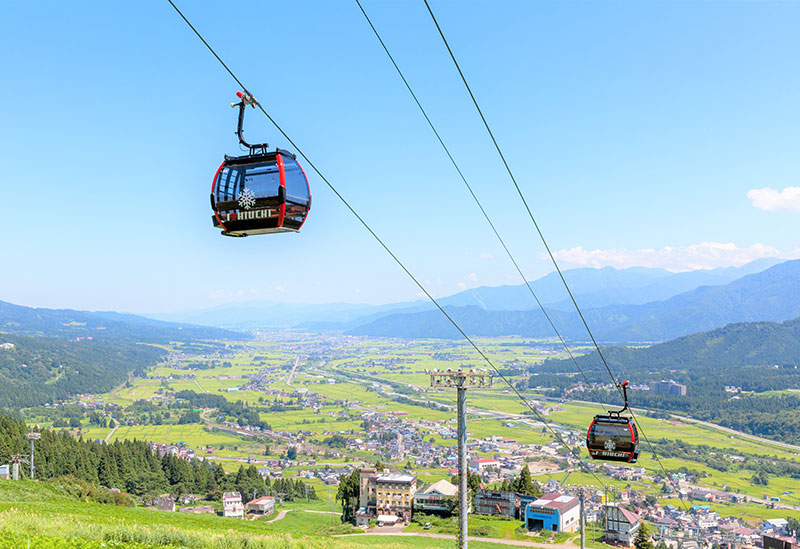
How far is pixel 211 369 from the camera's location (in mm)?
197375

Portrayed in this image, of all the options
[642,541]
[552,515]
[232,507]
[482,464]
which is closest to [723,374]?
[482,464]

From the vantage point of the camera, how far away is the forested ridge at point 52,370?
131625 mm

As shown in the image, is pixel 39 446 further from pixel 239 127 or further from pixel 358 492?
pixel 239 127

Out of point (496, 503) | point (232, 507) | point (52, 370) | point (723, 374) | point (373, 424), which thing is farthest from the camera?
point (52, 370)

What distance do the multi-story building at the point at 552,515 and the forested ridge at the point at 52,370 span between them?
392 ft

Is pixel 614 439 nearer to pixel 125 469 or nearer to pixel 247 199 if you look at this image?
pixel 247 199

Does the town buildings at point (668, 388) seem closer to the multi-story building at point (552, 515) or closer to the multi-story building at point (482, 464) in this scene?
the multi-story building at point (482, 464)

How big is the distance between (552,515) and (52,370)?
15678 centimetres

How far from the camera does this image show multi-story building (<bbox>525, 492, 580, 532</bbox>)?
35344 millimetres

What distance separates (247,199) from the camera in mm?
7086

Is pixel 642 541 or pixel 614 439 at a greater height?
pixel 614 439

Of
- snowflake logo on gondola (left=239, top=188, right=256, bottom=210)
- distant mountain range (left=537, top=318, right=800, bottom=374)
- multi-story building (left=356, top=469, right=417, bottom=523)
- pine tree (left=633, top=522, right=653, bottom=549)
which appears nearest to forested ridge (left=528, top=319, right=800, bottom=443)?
distant mountain range (left=537, top=318, right=800, bottom=374)

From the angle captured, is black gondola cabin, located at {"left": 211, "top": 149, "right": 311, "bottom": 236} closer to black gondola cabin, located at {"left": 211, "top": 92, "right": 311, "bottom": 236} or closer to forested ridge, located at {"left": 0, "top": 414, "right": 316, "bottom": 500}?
black gondola cabin, located at {"left": 211, "top": 92, "right": 311, "bottom": 236}

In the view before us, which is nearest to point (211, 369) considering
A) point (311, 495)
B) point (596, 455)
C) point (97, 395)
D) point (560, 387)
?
point (97, 395)
